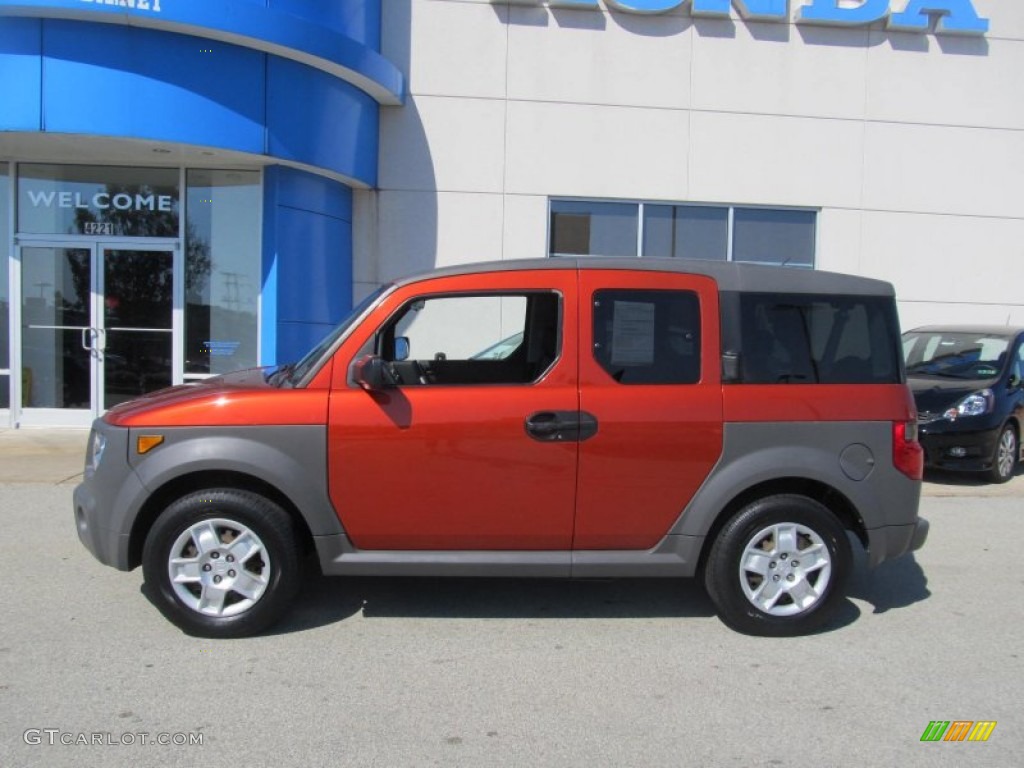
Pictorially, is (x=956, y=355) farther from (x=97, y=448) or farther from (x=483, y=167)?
(x=97, y=448)

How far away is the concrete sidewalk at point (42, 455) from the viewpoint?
779 cm

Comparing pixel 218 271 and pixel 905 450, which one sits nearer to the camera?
pixel 905 450

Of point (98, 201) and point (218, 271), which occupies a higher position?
point (98, 201)

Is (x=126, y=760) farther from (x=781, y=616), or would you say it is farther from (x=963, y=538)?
(x=963, y=538)

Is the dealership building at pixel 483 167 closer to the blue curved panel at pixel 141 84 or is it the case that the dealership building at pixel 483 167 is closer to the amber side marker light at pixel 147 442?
the blue curved panel at pixel 141 84

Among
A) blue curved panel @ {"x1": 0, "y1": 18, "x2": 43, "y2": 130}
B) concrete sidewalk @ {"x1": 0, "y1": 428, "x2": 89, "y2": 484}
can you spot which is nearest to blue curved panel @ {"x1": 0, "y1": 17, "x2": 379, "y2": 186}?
blue curved panel @ {"x1": 0, "y1": 18, "x2": 43, "y2": 130}

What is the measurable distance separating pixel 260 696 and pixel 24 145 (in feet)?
28.8

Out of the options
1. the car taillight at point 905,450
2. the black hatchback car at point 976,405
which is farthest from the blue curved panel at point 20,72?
the black hatchback car at point 976,405

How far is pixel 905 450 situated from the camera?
4309 mm

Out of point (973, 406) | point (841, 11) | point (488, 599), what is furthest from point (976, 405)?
point (841, 11)

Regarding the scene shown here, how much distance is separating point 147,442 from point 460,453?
61.8 inches

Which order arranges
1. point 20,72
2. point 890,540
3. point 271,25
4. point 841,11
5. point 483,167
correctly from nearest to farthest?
point 890,540 → point 20,72 → point 271,25 → point 483,167 → point 841,11

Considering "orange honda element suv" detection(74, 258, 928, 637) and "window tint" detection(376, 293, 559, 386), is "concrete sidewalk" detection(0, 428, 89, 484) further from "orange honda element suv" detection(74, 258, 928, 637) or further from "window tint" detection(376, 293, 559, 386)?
"window tint" detection(376, 293, 559, 386)

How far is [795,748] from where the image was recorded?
124 inches
